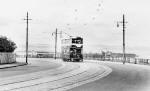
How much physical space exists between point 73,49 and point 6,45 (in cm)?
1071

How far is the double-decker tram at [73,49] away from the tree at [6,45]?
28.0 ft

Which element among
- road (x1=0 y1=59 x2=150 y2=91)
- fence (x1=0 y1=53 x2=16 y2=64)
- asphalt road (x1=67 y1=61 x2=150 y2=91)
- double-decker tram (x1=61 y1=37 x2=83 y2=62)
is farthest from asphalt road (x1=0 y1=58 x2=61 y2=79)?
double-decker tram (x1=61 y1=37 x2=83 y2=62)

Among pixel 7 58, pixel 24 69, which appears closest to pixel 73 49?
pixel 7 58

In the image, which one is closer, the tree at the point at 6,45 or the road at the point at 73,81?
the road at the point at 73,81

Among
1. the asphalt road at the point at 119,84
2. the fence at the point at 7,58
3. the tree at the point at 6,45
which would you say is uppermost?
the tree at the point at 6,45

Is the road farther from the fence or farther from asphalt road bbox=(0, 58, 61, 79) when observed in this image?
the fence

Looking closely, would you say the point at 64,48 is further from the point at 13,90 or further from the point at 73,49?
the point at 13,90

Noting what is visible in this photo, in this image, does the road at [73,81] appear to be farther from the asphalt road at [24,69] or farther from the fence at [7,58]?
the fence at [7,58]

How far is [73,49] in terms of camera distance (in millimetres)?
48625

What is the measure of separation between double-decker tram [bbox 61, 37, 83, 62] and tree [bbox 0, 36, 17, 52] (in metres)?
8.53

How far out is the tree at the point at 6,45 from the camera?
144 feet

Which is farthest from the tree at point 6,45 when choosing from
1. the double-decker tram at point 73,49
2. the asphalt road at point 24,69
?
the double-decker tram at point 73,49

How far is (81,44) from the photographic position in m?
48.4

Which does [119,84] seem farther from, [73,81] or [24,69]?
[24,69]
